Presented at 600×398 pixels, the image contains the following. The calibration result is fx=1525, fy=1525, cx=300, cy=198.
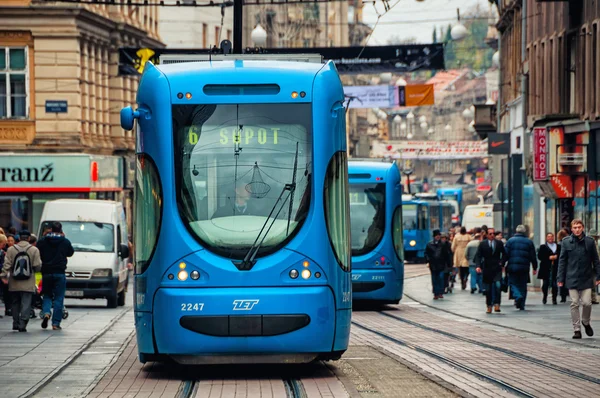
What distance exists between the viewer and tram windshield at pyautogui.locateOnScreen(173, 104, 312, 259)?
49.5 ft

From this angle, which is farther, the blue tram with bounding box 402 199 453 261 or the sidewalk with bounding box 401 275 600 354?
the blue tram with bounding box 402 199 453 261

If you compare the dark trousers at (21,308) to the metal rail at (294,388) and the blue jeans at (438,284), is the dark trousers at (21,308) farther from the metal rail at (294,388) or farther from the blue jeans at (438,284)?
the blue jeans at (438,284)

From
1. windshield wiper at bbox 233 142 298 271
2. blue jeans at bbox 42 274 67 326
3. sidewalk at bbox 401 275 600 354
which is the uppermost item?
windshield wiper at bbox 233 142 298 271

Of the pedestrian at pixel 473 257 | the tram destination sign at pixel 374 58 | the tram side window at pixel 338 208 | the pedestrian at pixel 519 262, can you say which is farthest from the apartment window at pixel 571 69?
the tram side window at pixel 338 208

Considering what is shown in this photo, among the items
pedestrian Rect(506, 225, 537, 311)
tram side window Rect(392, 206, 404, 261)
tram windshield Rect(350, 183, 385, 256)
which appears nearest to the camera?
tram windshield Rect(350, 183, 385, 256)

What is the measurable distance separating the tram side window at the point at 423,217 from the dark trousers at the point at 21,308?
45140 millimetres

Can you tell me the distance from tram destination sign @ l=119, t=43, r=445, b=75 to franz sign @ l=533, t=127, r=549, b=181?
11057 mm

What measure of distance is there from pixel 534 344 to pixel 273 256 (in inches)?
266

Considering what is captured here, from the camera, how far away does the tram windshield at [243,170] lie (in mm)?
15094

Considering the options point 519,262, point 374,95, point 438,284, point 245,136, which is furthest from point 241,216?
point 374,95

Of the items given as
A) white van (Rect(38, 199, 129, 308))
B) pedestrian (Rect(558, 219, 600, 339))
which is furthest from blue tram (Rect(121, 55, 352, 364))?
white van (Rect(38, 199, 129, 308))

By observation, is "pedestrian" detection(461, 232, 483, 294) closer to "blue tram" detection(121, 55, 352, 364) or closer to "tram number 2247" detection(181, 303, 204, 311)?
"blue tram" detection(121, 55, 352, 364)

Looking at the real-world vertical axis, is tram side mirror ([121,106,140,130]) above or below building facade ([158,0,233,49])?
below

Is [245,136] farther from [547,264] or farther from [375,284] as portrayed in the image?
[547,264]
